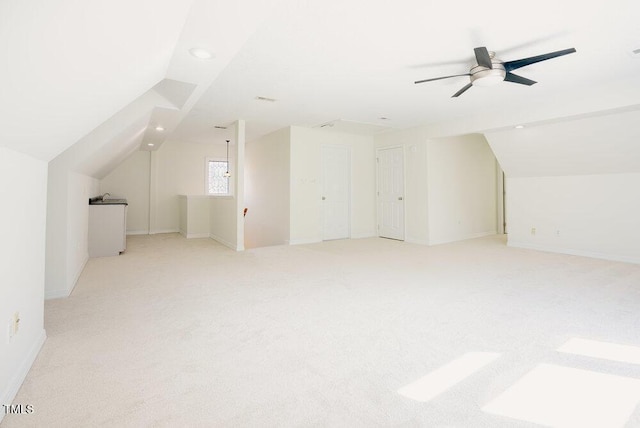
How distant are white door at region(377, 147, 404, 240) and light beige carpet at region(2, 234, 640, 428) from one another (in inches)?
107

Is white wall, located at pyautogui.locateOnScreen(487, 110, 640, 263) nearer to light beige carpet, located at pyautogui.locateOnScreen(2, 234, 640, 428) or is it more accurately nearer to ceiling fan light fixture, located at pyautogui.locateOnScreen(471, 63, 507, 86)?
light beige carpet, located at pyautogui.locateOnScreen(2, 234, 640, 428)

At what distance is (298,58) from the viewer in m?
3.13

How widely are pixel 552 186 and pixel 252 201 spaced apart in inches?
252

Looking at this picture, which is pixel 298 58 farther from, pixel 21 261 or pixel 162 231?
pixel 162 231

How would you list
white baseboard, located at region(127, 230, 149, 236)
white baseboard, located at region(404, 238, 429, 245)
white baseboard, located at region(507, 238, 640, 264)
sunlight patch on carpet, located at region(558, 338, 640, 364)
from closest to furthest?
sunlight patch on carpet, located at region(558, 338, 640, 364) → white baseboard, located at region(507, 238, 640, 264) → white baseboard, located at region(404, 238, 429, 245) → white baseboard, located at region(127, 230, 149, 236)

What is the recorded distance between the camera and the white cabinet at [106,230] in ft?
16.8

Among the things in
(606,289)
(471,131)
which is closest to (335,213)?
(471,131)

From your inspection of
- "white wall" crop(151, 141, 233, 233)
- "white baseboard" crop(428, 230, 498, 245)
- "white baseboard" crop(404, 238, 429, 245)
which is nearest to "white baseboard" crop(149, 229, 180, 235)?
"white wall" crop(151, 141, 233, 233)

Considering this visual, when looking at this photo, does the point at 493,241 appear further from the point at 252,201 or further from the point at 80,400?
the point at 80,400

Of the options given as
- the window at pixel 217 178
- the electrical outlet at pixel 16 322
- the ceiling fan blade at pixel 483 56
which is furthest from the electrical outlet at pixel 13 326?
the window at pixel 217 178

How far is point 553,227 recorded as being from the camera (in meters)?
5.65

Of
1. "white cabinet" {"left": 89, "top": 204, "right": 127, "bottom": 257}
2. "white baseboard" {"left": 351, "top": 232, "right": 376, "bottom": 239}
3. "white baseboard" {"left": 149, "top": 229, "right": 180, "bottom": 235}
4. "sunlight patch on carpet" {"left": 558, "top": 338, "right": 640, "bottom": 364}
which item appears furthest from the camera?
"white baseboard" {"left": 149, "top": 229, "right": 180, "bottom": 235}

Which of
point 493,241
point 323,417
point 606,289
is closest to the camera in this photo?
point 323,417

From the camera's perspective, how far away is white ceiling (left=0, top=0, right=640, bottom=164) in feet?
4.11
